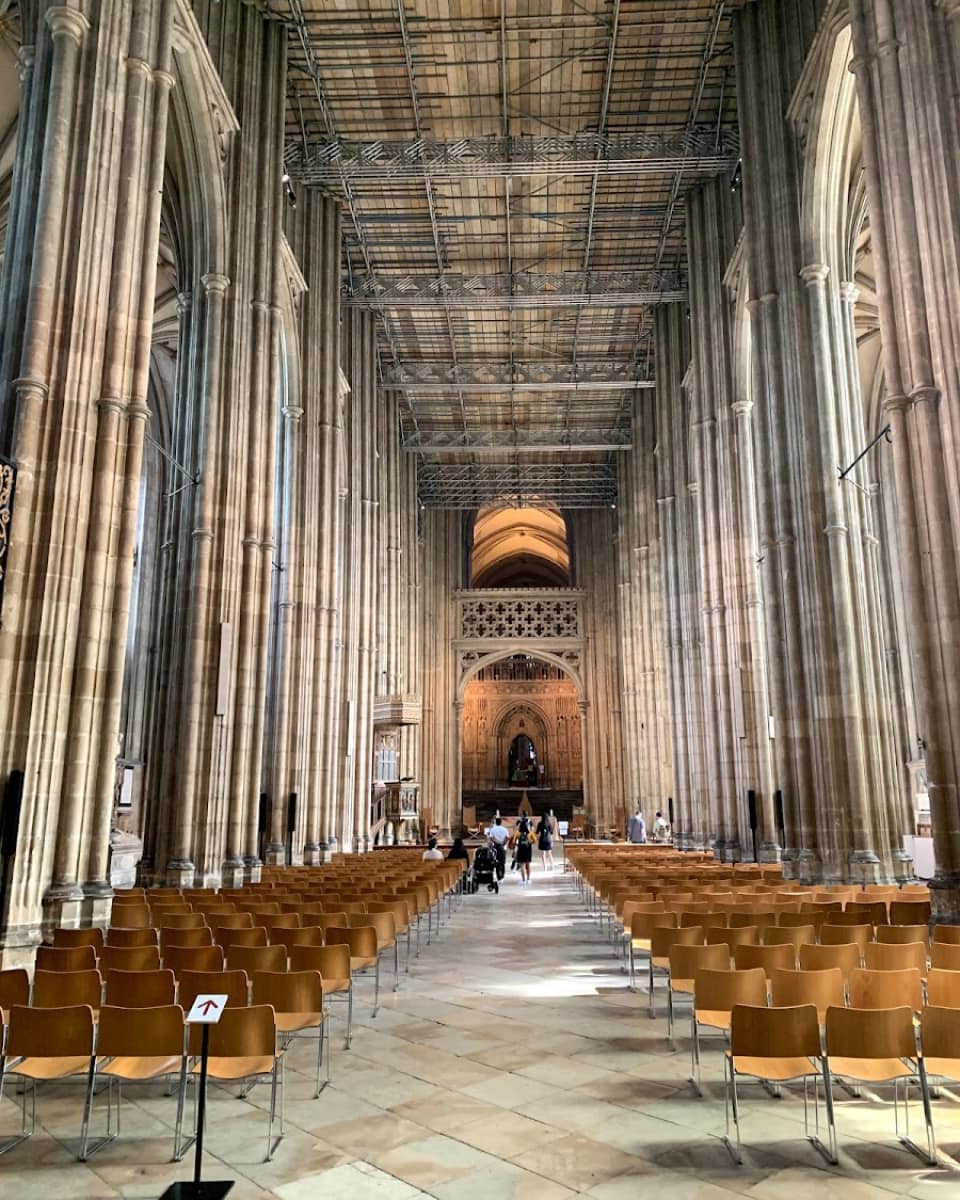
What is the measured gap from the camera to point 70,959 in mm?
6035

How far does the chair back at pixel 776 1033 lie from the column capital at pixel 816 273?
13.9 m

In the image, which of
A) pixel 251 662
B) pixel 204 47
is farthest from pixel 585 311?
pixel 251 662

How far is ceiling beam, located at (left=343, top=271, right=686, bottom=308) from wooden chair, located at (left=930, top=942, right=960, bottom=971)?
862 inches

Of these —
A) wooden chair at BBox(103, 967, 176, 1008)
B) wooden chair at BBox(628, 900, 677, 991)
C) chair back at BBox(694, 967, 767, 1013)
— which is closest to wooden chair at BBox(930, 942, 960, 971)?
chair back at BBox(694, 967, 767, 1013)

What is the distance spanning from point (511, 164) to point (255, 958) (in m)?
18.4

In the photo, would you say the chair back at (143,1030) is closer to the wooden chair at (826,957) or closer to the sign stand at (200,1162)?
the sign stand at (200,1162)

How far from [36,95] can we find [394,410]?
2280 cm

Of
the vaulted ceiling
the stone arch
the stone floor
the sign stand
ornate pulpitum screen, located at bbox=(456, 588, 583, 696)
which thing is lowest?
the stone floor

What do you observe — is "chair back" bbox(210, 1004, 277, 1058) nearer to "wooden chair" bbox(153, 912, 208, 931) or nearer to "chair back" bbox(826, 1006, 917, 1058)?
"chair back" bbox(826, 1006, 917, 1058)

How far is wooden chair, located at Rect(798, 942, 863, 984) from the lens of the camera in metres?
5.61

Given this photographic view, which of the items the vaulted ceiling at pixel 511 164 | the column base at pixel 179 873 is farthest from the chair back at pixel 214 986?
the vaulted ceiling at pixel 511 164

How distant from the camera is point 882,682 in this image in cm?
1430

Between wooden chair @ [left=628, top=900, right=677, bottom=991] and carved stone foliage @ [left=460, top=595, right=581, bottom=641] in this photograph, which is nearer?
wooden chair @ [left=628, top=900, right=677, bottom=991]

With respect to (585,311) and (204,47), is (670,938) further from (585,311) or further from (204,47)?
(585,311)
